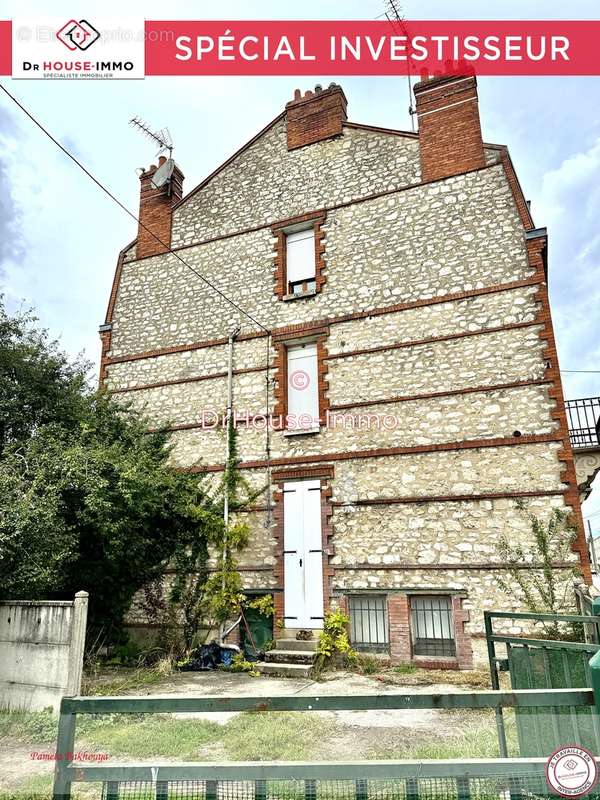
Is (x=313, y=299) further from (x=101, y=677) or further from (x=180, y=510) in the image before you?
(x=101, y=677)

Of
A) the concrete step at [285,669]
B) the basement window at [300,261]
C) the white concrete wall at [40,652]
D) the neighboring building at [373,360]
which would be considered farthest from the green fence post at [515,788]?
the basement window at [300,261]

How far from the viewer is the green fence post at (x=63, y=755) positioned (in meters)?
1.78

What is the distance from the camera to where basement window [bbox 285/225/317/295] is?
11.7m

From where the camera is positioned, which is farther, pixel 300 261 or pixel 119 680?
pixel 300 261

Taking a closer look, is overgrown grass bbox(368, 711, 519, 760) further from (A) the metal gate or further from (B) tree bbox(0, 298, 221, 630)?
(B) tree bbox(0, 298, 221, 630)

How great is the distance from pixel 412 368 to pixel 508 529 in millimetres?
3159

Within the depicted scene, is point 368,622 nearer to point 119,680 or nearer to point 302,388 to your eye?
point 119,680

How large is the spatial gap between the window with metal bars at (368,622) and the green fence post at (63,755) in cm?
815

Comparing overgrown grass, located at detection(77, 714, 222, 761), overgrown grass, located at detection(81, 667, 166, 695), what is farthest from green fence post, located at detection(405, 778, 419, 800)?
overgrown grass, located at detection(81, 667, 166, 695)

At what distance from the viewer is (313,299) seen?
1133cm

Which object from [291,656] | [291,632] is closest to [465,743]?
[291,656]

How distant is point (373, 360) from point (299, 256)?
3072 millimetres

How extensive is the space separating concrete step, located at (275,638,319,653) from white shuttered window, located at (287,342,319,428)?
3.77m

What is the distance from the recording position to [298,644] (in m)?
9.36
